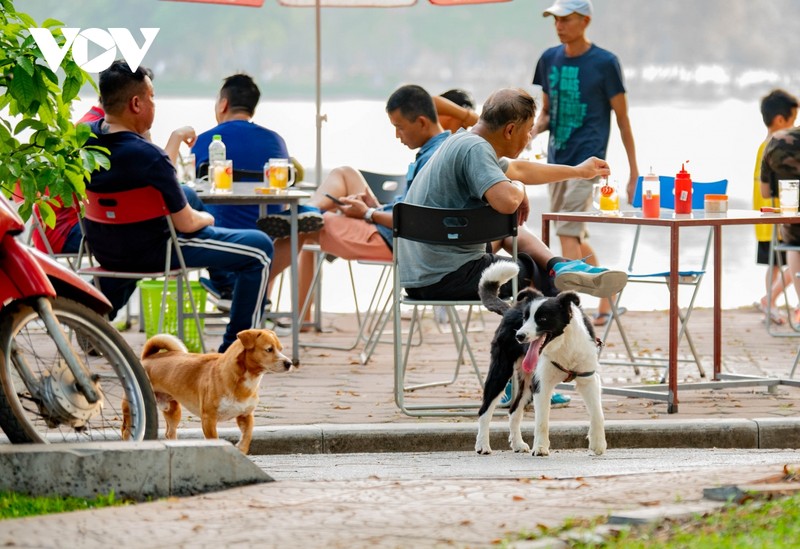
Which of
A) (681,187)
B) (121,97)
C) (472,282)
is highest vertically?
(121,97)

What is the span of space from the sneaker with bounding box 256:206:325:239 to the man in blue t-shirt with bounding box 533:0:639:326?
173cm

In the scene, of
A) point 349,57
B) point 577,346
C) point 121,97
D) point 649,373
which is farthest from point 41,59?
point 349,57

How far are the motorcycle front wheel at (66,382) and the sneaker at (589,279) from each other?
2.19m

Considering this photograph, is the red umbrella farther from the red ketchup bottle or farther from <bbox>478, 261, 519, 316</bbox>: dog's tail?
<bbox>478, 261, 519, 316</bbox>: dog's tail

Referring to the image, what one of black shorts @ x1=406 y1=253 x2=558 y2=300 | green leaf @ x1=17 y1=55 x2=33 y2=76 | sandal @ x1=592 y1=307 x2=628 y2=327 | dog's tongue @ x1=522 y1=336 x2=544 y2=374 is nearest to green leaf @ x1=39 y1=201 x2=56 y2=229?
green leaf @ x1=17 y1=55 x2=33 y2=76

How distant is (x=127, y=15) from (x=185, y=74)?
9.72 ft

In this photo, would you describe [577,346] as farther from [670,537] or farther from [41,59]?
[41,59]

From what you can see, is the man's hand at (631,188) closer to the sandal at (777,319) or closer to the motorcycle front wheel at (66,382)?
the sandal at (777,319)

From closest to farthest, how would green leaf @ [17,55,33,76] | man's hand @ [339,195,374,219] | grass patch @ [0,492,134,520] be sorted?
grass patch @ [0,492,134,520]
green leaf @ [17,55,33,76]
man's hand @ [339,195,374,219]

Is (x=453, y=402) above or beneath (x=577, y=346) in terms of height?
beneath

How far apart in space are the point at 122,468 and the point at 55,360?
44 cm

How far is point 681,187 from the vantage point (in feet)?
22.5

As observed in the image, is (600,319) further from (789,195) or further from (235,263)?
(235,263)

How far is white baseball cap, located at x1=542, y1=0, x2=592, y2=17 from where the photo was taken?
9.05m
